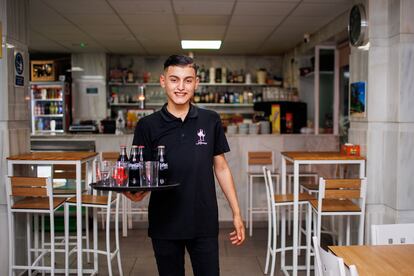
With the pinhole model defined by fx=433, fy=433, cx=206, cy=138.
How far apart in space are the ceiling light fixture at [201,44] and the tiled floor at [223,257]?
334 cm

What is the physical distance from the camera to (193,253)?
6.76ft

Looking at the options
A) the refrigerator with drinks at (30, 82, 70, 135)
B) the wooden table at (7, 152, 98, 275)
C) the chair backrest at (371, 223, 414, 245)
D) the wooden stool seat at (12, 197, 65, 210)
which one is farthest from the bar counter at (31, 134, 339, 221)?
the chair backrest at (371, 223, 414, 245)

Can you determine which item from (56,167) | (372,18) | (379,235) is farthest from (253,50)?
(379,235)

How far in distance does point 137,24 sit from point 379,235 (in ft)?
14.9

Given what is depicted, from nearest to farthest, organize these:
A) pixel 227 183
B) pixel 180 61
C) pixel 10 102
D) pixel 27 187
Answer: pixel 180 61
pixel 227 183
pixel 27 187
pixel 10 102

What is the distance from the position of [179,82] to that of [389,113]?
2472 mm

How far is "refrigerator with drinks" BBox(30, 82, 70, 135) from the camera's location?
8.46 m

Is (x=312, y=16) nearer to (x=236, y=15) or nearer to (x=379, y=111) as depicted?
(x=236, y=15)

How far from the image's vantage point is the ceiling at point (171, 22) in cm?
488

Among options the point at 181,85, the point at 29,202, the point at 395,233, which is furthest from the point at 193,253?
the point at 29,202

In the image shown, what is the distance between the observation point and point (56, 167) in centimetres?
425

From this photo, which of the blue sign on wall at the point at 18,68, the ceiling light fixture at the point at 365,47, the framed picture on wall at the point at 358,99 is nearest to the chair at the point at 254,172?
the framed picture on wall at the point at 358,99

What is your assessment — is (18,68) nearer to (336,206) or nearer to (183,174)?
(183,174)

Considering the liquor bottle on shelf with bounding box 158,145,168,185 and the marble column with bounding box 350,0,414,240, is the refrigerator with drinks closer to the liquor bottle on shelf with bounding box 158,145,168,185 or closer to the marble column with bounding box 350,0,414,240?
the marble column with bounding box 350,0,414,240
